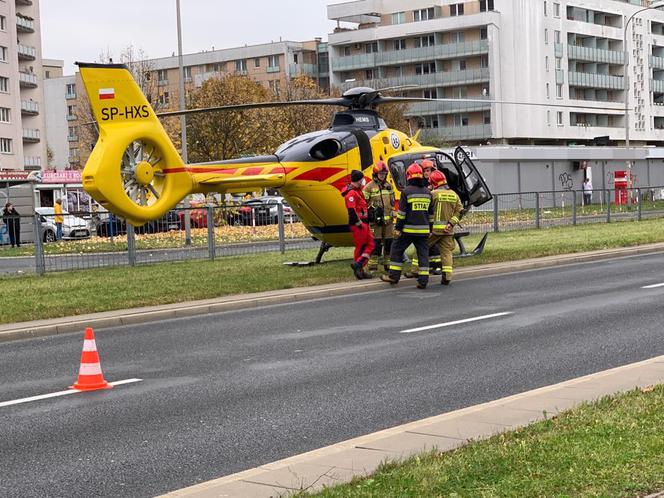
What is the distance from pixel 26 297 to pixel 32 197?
102ft

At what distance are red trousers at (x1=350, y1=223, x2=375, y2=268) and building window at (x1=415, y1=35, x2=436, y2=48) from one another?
75937mm

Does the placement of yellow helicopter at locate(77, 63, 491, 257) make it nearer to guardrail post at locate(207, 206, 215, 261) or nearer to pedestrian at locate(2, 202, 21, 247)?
guardrail post at locate(207, 206, 215, 261)

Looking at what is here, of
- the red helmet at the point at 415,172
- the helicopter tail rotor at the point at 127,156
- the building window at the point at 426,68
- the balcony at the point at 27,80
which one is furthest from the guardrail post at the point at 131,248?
the building window at the point at 426,68

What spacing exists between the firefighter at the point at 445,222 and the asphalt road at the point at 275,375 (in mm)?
1770

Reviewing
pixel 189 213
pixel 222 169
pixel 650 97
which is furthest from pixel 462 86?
pixel 222 169

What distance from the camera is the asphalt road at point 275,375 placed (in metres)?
7.45

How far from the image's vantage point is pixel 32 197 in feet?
157

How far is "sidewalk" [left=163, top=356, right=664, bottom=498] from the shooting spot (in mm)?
6152

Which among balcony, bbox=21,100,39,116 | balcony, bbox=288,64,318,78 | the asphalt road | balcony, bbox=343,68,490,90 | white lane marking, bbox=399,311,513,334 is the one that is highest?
balcony, bbox=288,64,318,78

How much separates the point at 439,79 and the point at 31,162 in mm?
36317

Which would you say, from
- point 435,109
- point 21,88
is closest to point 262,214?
point 435,109

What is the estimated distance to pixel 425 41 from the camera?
94.5m

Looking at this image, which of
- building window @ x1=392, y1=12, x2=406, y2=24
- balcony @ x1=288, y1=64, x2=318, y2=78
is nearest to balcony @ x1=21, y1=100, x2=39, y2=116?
balcony @ x1=288, y1=64, x2=318, y2=78

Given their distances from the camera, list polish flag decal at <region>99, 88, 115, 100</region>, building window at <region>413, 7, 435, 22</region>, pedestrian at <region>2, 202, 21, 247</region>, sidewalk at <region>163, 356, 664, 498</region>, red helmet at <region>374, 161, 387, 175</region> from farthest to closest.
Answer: building window at <region>413, 7, 435, 22</region> → pedestrian at <region>2, 202, 21, 247</region> → red helmet at <region>374, 161, 387, 175</region> → polish flag decal at <region>99, 88, 115, 100</region> → sidewalk at <region>163, 356, 664, 498</region>
